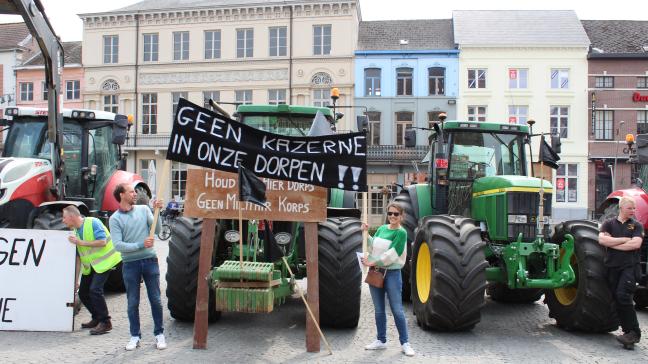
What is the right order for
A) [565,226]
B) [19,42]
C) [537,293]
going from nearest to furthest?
1. [565,226]
2. [537,293]
3. [19,42]

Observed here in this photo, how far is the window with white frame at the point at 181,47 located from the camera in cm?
3412

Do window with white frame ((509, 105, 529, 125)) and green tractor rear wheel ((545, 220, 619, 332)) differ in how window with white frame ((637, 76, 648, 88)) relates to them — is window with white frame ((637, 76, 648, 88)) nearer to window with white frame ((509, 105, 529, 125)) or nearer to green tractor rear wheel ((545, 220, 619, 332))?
window with white frame ((509, 105, 529, 125))

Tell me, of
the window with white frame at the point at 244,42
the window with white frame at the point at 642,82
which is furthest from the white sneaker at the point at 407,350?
the window with white frame at the point at 244,42

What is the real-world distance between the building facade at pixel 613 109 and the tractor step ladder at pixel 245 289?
89.9ft

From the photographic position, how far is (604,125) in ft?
Result: 100

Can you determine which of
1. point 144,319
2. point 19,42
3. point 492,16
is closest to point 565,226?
point 144,319

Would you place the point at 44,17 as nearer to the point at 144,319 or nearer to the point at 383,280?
the point at 144,319

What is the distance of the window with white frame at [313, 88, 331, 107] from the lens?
3238 cm

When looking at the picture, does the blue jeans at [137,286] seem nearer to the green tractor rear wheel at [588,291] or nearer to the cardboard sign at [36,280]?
the cardboard sign at [36,280]

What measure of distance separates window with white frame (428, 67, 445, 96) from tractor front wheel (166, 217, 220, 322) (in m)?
25.7

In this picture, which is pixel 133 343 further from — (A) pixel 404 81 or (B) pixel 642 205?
(A) pixel 404 81

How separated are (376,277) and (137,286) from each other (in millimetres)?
2435

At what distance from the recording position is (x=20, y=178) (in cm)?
861

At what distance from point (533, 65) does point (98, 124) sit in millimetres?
25231
